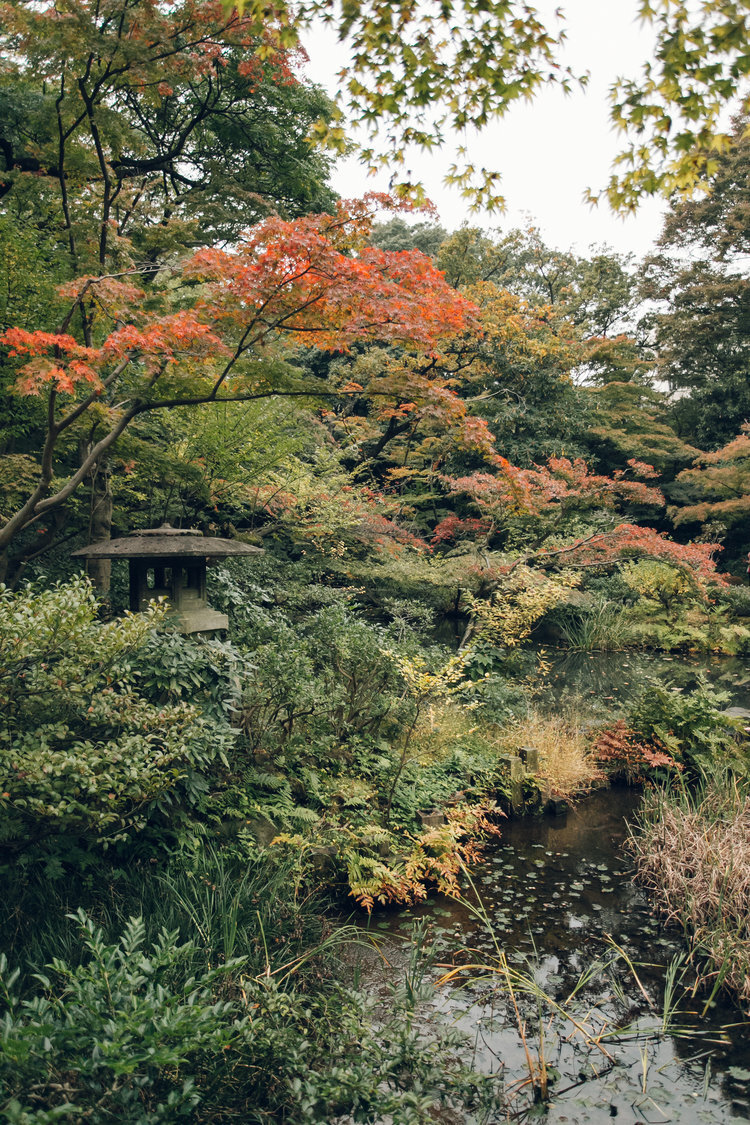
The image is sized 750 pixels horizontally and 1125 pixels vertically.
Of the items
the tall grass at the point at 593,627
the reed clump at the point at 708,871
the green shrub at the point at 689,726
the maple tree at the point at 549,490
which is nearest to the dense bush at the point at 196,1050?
the reed clump at the point at 708,871

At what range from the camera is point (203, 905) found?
3049 mm

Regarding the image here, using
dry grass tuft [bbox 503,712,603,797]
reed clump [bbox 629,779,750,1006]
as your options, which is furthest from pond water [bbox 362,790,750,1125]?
dry grass tuft [bbox 503,712,603,797]

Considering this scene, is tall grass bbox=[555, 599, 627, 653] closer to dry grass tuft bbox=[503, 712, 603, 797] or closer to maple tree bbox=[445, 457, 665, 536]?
maple tree bbox=[445, 457, 665, 536]

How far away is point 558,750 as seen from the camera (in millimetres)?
6297

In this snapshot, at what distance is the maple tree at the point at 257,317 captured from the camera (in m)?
4.19

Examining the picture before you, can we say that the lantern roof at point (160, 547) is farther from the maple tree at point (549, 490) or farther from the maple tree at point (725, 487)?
the maple tree at point (725, 487)

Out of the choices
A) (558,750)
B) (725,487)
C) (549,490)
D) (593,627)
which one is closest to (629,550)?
(549,490)

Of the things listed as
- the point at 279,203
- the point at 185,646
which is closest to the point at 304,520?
the point at 279,203

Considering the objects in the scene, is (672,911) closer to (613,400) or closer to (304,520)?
(304,520)

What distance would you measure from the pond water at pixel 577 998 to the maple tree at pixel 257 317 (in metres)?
3.55

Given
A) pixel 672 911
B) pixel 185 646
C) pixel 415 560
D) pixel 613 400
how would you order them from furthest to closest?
1. pixel 613 400
2. pixel 415 560
3. pixel 672 911
4. pixel 185 646

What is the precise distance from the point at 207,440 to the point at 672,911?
5578 mm

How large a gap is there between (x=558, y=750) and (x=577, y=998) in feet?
10.2

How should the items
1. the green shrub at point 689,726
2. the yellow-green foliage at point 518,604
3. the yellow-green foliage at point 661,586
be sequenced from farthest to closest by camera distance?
the yellow-green foliage at point 661,586, the yellow-green foliage at point 518,604, the green shrub at point 689,726
